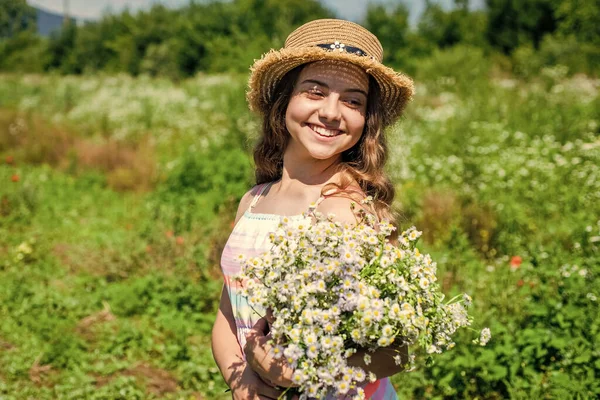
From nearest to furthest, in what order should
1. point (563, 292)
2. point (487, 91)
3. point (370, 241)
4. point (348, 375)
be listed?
point (348, 375), point (370, 241), point (563, 292), point (487, 91)

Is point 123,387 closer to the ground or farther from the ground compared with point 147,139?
closer to the ground

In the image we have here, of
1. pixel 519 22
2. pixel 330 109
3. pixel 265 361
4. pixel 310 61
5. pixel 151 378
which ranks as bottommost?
pixel 151 378

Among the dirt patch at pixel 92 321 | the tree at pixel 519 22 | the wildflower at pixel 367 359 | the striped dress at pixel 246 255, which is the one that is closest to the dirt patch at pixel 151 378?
the dirt patch at pixel 92 321

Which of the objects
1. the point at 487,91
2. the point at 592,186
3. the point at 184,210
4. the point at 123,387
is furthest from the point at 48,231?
the point at 487,91

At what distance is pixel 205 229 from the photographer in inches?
231

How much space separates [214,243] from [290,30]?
1724 centimetres

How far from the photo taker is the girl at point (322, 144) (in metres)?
1.98

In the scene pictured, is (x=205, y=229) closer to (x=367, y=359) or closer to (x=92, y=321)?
(x=92, y=321)

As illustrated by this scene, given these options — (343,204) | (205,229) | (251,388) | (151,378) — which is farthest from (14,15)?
(251,388)

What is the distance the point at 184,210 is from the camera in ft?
20.2


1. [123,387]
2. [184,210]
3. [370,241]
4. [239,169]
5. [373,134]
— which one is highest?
[373,134]

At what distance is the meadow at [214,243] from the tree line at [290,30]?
10.1m

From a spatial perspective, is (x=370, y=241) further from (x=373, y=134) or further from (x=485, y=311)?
(x=485, y=311)

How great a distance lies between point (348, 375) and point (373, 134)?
1.00 metres
